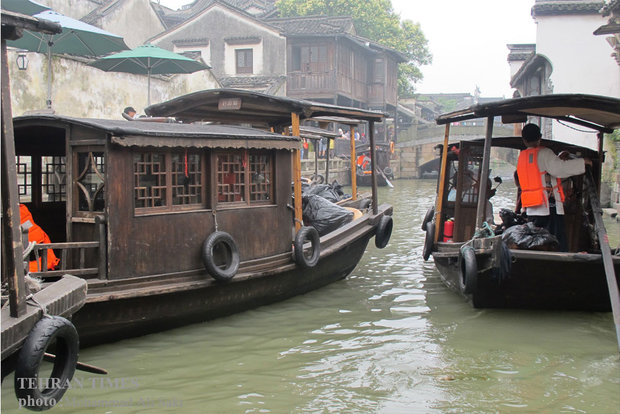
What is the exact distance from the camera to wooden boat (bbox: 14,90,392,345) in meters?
5.06

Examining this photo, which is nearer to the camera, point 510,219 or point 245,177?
point 245,177

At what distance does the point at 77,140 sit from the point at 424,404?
10.4 ft

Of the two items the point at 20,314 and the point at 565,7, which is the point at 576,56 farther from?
the point at 20,314

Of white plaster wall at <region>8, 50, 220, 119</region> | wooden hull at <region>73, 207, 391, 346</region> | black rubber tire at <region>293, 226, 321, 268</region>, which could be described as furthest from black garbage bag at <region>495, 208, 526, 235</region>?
white plaster wall at <region>8, 50, 220, 119</region>

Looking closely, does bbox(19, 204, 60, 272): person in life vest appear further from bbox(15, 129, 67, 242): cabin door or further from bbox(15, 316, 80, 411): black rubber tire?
bbox(15, 316, 80, 411): black rubber tire

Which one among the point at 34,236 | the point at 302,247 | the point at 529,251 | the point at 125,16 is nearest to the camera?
the point at 34,236

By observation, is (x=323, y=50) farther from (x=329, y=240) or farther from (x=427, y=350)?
(x=427, y=350)

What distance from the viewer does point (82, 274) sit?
16.2 ft

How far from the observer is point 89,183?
540 cm

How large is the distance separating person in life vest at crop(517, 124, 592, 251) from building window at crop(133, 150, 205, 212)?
9.76 feet

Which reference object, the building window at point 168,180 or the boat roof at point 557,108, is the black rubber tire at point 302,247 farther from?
the boat roof at point 557,108

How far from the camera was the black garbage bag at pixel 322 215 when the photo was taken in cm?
805

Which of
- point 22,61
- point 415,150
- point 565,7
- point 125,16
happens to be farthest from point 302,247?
point 415,150

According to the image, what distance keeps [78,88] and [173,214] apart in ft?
35.9
